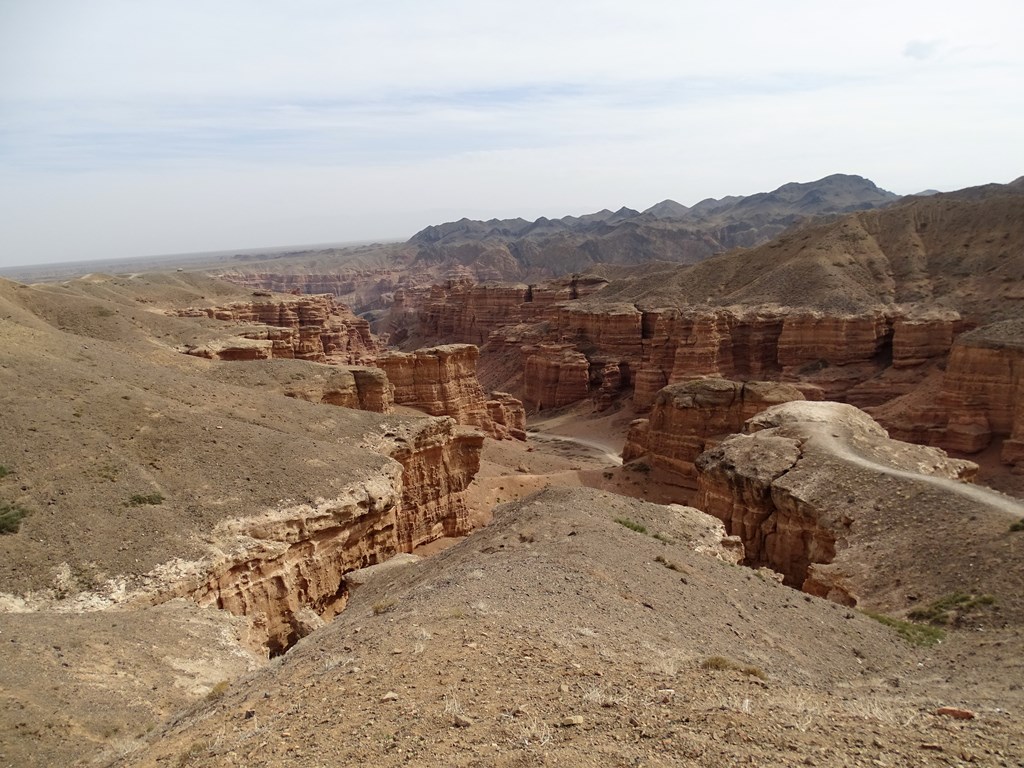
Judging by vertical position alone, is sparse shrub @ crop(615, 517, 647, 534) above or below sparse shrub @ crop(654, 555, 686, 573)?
below

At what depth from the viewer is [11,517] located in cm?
1362

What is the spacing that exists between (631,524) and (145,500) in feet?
39.4

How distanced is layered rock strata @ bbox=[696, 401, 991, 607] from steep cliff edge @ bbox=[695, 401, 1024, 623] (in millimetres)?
35

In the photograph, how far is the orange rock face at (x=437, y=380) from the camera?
39.1m

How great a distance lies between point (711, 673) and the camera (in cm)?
891

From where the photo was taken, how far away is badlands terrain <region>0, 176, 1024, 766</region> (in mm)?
7348

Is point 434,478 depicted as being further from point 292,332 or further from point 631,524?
point 292,332

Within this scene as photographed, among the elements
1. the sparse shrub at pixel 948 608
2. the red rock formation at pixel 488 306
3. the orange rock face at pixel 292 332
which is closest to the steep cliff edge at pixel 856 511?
the sparse shrub at pixel 948 608

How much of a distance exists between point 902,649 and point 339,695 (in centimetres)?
1122

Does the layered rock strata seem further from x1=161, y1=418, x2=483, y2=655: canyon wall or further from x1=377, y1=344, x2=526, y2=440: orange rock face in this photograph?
x1=377, y1=344, x2=526, y2=440: orange rock face

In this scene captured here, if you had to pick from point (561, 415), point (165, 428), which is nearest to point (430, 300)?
point (561, 415)

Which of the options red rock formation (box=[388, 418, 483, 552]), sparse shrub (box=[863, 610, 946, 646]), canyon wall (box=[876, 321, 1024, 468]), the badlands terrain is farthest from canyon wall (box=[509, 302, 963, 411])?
sparse shrub (box=[863, 610, 946, 646])

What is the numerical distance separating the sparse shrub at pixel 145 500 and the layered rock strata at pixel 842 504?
17.4m

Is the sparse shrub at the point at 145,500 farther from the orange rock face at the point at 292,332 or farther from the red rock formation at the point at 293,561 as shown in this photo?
the orange rock face at the point at 292,332
